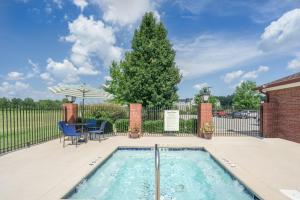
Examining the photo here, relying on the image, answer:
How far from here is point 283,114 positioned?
43.2 feet

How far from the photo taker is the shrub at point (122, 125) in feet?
52.1

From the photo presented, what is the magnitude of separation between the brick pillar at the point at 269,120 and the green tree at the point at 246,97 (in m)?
32.8

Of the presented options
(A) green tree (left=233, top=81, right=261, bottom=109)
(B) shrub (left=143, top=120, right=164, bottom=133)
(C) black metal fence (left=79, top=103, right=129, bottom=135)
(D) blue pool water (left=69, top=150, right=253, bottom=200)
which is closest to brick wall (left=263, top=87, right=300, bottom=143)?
(D) blue pool water (left=69, top=150, right=253, bottom=200)

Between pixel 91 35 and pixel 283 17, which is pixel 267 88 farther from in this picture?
pixel 91 35

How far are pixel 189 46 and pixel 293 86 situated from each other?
8.14 meters

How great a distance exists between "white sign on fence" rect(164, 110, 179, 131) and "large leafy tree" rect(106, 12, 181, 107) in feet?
10.3

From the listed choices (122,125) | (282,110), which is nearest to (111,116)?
(122,125)

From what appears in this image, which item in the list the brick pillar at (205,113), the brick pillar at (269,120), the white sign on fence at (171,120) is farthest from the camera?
the white sign on fence at (171,120)

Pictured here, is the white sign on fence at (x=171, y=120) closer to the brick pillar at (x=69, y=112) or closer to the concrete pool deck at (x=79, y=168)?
the concrete pool deck at (x=79, y=168)

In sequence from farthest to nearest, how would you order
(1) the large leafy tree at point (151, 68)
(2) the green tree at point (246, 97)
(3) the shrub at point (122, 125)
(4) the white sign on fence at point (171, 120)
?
1. (2) the green tree at point (246, 97)
2. (1) the large leafy tree at point (151, 68)
3. (3) the shrub at point (122, 125)
4. (4) the white sign on fence at point (171, 120)

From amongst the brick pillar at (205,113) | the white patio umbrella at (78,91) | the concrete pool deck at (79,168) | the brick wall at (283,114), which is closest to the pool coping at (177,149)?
the concrete pool deck at (79,168)

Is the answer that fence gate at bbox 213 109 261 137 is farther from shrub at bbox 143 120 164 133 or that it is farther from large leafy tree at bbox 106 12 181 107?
large leafy tree at bbox 106 12 181 107

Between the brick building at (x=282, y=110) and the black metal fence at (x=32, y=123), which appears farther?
the brick building at (x=282, y=110)

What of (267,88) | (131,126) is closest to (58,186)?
(131,126)
